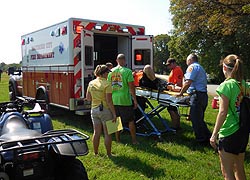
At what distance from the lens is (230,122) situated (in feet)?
11.8

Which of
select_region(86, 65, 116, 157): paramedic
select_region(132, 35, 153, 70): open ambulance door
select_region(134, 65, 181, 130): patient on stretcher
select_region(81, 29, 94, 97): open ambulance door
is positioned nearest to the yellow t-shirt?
select_region(86, 65, 116, 157): paramedic

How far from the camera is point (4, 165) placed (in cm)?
296

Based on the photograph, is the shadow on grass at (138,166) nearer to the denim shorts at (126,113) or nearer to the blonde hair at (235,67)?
the denim shorts at (126,113)

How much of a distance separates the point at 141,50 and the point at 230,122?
19.5 ft

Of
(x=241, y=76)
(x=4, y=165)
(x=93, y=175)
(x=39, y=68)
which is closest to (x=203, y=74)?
(x=241, y=76)

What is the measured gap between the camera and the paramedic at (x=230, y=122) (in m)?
3.50

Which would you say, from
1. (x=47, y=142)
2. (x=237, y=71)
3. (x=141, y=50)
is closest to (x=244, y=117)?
(x=237, y=71)

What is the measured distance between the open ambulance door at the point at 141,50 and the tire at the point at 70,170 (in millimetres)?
6190

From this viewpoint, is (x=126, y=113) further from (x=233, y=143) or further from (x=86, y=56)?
(x=233, y=143)

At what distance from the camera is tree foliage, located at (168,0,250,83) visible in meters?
20.9

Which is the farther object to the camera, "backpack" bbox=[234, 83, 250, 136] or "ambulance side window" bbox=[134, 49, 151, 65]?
"ambulance side window" bbox=[134, 49, 151, 65]

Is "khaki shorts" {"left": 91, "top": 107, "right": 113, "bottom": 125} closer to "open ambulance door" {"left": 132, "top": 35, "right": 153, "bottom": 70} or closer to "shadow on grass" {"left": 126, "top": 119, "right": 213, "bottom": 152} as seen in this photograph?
"shadow on grass" {"left": 126, "top": 119, "right": 213, "bottom": 152}

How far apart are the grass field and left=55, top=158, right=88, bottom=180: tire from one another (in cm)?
146

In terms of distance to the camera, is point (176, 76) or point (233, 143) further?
point (176, 76)
